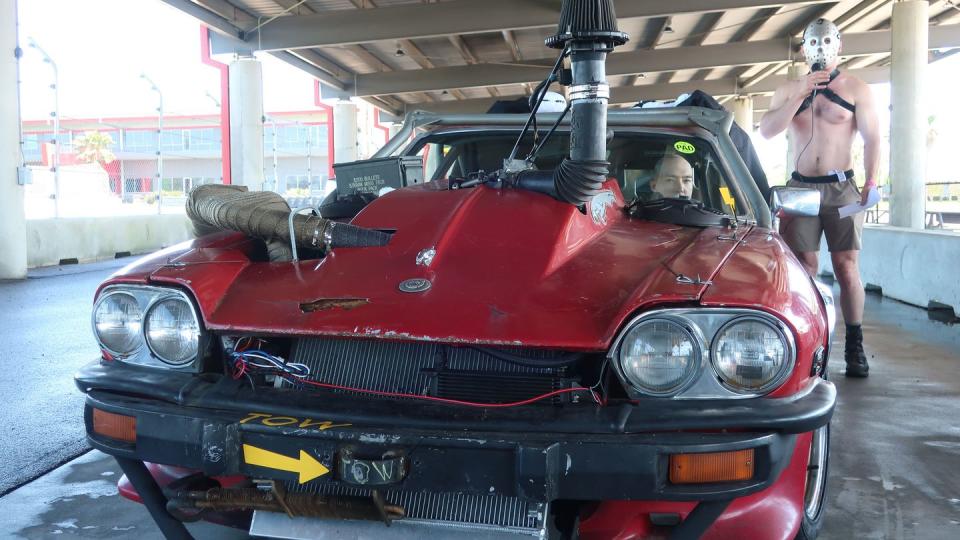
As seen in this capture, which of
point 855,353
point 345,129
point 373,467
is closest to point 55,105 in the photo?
point 855,353

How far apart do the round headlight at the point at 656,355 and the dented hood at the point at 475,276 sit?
0.05 m

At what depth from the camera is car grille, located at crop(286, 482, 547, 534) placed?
1881 millimetres

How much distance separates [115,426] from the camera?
2.06 meters

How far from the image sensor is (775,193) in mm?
3223

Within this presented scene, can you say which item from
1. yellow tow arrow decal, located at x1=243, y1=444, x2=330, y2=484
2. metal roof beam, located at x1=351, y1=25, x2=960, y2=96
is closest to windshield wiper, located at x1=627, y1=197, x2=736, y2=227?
yellow tow arrow decal, located at x1=243, y1=444, x2=330, y2=484

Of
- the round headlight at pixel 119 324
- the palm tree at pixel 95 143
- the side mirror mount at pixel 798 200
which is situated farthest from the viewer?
the palm tree at pixel 95 143

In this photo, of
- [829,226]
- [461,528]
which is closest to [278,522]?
[461,528]

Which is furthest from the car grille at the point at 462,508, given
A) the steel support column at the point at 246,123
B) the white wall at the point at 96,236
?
the steel support column at the point at 246,123

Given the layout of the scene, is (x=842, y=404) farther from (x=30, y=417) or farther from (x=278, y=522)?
(x=30, y=417)

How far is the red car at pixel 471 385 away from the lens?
180 cm

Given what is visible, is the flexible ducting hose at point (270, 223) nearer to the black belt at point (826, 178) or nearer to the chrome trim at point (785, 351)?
the chrome trim at point (785, 351)

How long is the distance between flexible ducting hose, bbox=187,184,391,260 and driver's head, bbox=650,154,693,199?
1.41 metres

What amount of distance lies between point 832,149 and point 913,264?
4.76 metres

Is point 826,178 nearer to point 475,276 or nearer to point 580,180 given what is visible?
point 580,180
